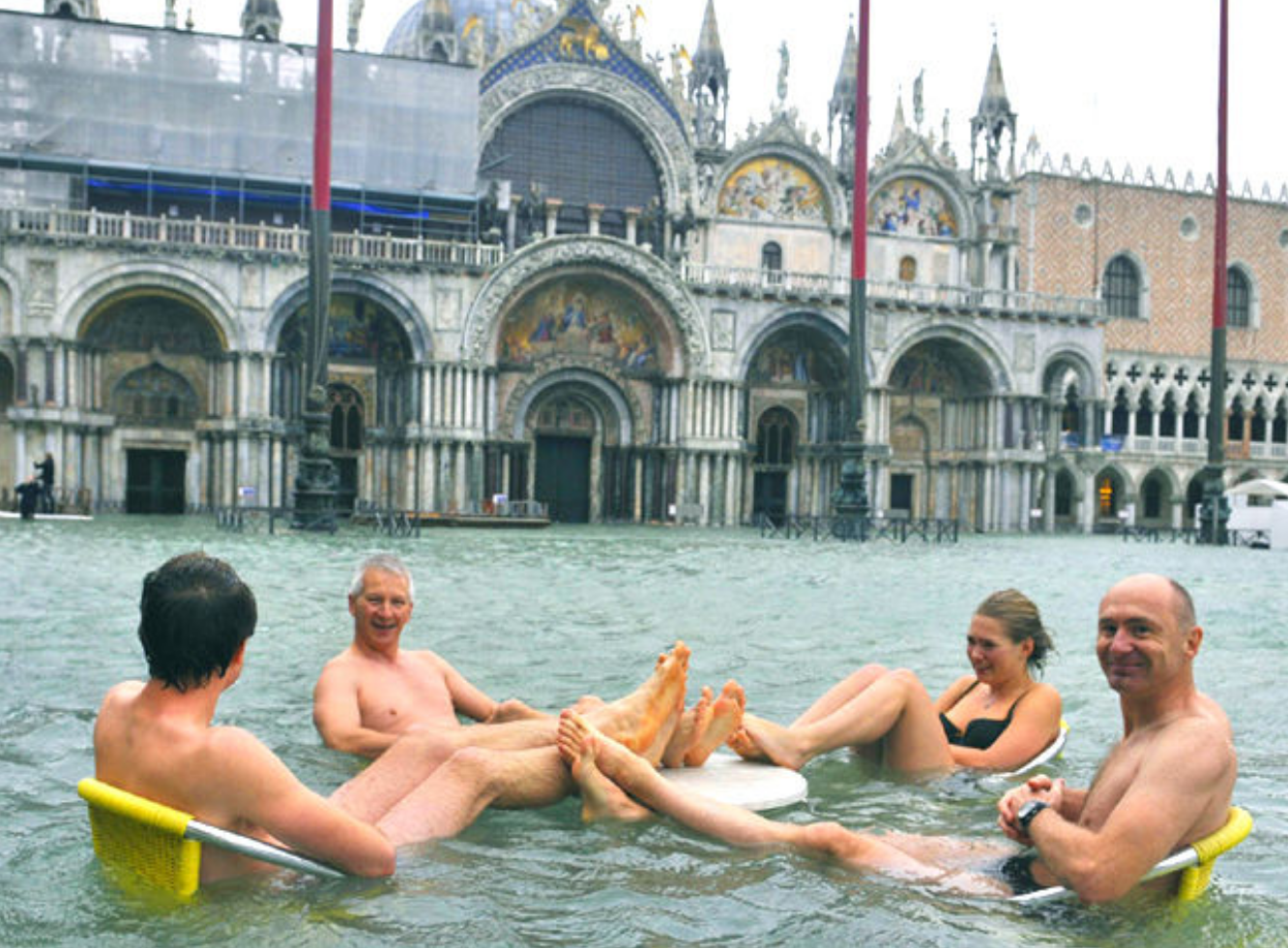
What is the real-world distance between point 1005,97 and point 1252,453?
1780cm

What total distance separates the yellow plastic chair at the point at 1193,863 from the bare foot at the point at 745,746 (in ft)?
5.70

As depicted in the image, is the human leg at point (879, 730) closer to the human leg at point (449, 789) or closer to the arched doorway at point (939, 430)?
the human leg at point (449, 789)

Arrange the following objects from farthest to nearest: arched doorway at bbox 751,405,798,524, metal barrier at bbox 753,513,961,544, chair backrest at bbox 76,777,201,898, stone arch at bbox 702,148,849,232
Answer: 1. arched doorway at bbox 751,405,798,524
2. stone arch at bbox 702,148,849,232
3. metal barrier at bbox 753,513,961,544
4. chair backrest at bbox 76,777,201,898

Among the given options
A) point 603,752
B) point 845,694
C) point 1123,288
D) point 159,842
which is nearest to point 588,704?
point 603,752

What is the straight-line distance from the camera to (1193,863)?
14.8 feet

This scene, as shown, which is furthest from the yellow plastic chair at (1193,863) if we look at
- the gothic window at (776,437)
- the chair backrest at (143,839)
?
the gothic window at (776,437)

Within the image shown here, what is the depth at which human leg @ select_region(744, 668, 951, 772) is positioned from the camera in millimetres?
6152

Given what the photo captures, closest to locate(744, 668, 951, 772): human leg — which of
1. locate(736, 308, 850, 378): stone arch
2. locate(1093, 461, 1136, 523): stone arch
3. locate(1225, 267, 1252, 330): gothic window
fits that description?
locate(736, 308, 850, 378): stone arch

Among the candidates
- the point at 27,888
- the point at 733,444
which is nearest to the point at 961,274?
the point at 733,444

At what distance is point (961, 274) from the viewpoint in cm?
4488

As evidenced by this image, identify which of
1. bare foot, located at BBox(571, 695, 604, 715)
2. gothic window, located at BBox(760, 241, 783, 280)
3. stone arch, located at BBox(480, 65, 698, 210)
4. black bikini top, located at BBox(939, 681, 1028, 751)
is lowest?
black bikini top, located at BBox(939, 681, 1028, 751)

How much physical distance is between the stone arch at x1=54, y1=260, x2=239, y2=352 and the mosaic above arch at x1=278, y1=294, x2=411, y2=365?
8.26 ft

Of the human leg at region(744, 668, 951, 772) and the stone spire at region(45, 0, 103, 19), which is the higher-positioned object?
the stone spire at region(45, 0, 103, 19)

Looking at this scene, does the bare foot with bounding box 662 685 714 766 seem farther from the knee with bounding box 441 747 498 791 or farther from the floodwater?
the knee with bounding box 441 747 498 791
